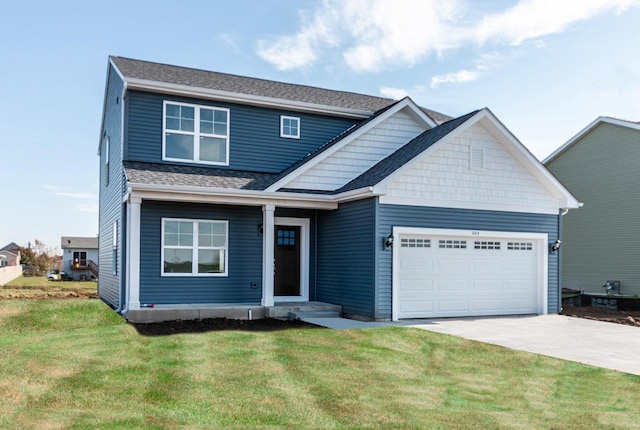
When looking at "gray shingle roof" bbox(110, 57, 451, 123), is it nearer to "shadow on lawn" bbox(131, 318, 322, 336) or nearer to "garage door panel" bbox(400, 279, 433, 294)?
"garage door panel" bbox(400, 279, 433, 294)

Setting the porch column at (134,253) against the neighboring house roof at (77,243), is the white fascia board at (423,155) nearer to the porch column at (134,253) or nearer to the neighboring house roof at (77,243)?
the porch column at (134,253)

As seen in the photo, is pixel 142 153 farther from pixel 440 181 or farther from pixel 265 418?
pixel 265 418

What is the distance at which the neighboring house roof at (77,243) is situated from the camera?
5898 centimetres

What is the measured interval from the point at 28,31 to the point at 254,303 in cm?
884

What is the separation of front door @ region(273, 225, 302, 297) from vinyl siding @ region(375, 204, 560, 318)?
3.11 metres

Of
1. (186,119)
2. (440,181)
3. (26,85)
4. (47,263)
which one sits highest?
(26,85)

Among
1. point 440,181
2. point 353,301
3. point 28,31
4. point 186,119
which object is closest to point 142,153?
point 186,119

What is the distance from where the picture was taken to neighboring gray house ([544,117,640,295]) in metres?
21.7

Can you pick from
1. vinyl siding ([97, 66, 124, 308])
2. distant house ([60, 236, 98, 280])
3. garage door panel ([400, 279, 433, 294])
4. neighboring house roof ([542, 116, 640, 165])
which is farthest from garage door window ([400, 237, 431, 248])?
distant house ([60, 236, 98, 280])

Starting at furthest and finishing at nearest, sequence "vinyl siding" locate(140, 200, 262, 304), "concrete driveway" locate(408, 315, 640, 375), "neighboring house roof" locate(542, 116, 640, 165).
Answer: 1. "neighboring house roof" locate(542, 116, 640, 165)
2. "vinyl siding" locate(140, 200, 262, 304)
3. "concrete driveway" locate(408, 315, 640, 375)

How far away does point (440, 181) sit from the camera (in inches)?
567

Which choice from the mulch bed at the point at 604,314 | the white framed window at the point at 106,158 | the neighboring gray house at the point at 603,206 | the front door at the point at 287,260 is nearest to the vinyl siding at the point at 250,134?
the front door at the point at 287,260

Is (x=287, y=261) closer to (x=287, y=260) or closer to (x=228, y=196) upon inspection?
(x=287, y=260)

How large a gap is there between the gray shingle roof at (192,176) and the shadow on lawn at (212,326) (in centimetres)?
306
